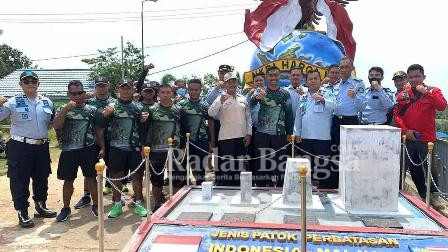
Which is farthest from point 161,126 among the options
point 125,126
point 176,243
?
point 176,243

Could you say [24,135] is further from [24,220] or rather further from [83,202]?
[83,202]

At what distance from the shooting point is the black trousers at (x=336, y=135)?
242 inches

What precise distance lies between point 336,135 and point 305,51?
384 centimetres

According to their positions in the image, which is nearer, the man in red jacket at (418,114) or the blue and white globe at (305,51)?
the man in red jacket at (418,114)

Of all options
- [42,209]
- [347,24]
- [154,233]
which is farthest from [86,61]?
[154,233]

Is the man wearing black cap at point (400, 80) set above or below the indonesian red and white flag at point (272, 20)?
below

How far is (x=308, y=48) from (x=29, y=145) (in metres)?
6.35

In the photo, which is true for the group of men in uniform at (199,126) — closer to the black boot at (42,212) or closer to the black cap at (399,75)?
the black boot at (42,212)

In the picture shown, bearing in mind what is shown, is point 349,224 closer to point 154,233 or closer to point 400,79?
point 154,233

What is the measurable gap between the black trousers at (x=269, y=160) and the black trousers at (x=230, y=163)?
239 millimetres

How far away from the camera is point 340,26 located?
10383 millimetres

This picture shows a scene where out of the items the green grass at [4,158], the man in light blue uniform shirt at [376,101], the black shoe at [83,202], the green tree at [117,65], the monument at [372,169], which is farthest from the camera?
the green tree at [117,65]

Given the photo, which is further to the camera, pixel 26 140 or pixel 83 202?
pixel 83 202

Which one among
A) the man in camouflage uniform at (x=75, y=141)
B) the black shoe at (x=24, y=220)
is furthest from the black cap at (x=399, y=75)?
the black shoe at (x=24, y=220)
